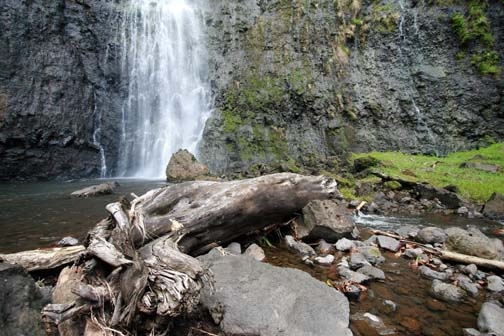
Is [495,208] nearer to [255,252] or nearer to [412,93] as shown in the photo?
[255,252]

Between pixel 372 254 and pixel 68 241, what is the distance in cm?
547

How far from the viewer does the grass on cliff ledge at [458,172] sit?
12.1 meters

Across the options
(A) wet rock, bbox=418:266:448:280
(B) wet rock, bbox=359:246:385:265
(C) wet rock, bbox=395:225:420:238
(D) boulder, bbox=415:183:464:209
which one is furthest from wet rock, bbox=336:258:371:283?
(D) boulder, bbox=415:183:464:209

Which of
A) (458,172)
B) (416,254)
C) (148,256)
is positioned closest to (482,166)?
(458,172)

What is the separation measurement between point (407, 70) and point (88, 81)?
2343 cm

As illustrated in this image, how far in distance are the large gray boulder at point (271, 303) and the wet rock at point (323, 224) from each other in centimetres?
188

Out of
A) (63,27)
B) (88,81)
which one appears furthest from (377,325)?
(63,27)

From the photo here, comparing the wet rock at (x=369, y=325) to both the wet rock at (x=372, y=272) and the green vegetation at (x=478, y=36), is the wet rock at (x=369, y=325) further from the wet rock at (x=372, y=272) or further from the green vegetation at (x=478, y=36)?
the green vegetation at (x=478, y=36)

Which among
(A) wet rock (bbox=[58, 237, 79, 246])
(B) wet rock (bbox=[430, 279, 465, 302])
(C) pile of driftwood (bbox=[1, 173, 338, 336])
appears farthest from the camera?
(A) wet rock (bbox=[58, 237, 79, 246])

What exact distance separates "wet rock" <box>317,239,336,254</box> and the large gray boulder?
168cm

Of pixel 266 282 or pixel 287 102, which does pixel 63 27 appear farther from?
pixel 266 282

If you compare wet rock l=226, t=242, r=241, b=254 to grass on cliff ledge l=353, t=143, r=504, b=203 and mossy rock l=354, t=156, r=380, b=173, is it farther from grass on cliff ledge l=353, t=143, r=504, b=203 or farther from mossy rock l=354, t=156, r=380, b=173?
mossy rock l=354, t=156, r=380, b=173

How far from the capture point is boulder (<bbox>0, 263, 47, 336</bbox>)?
2.34 m

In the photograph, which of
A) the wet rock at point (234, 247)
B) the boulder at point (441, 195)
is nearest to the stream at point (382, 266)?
the wet rock at point (234, 247)
